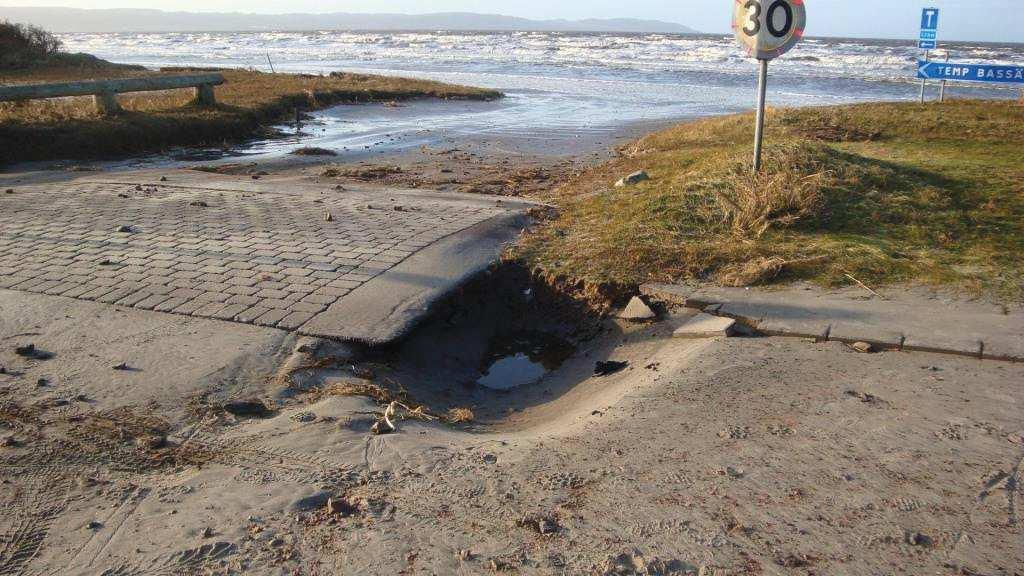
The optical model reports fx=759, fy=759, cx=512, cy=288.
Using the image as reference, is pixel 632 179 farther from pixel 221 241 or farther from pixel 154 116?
pixel 154 116

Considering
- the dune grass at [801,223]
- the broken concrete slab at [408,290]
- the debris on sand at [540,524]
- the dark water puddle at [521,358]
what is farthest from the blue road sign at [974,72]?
the debris on sand at [540,524]

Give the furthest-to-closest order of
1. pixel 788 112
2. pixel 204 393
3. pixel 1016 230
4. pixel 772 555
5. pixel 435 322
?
pixel 788 112
pixel 1016 230
pixel 435 322
pixel 204 393
pixel 772 555

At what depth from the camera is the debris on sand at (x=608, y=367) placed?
496cm

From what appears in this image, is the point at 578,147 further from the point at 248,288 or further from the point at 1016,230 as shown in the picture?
the point at 248,288

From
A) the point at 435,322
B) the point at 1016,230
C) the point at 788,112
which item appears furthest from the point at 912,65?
the point at 435,322

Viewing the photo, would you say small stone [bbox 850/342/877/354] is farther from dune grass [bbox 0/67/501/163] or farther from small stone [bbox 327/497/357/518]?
dune grass [bbox 0/67/501/163]

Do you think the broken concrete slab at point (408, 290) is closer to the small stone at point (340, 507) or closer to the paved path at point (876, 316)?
the paved path at point (876, 316)

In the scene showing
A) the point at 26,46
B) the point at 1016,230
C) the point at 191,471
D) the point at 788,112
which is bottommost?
the point at 191,471

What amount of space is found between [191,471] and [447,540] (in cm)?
136

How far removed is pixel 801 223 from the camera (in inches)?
277

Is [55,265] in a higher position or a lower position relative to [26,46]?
lower

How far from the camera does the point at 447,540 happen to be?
9.71ft

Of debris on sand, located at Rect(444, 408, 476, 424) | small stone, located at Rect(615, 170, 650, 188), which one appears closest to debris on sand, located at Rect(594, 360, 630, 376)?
debris on sand, located at Rect(444, 408, 476, 424)

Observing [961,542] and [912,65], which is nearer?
[961,542]
